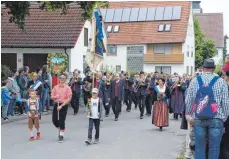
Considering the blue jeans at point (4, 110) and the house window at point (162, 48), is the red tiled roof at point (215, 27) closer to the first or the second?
the house window at point (162, 48)

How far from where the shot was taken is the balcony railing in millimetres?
52875

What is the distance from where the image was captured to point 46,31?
32219 mm

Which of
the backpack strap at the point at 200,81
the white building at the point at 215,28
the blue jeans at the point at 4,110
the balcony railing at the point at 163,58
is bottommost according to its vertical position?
the blue jeans at the point at 4,110

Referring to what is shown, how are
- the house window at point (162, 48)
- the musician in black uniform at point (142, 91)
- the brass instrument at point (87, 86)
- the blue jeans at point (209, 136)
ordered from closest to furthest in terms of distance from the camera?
the blue jeans at point (209, 136), the musician in black uniform at point (142, 91), the brass instrument at point (87, 86), the house window at point (162, 48)

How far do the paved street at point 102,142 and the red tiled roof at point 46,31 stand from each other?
14.4 meters

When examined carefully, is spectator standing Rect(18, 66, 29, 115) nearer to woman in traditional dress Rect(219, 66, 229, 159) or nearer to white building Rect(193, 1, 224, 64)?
woman in traditional dress Rect(219, 66, 229, 159)

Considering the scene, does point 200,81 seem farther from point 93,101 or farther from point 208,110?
point 93,101

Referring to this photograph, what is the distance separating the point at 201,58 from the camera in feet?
210

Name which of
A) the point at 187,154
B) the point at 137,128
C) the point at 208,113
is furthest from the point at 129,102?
the point at 208,113

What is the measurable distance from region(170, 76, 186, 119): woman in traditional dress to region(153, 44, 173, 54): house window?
34.2 m

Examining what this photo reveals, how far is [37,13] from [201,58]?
34.1 meters

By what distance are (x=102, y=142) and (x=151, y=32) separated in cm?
4170

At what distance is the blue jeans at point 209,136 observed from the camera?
7.34m

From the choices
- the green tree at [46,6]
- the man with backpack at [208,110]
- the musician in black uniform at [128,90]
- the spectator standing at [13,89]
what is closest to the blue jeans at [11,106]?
the spectator standing at [13,89]
